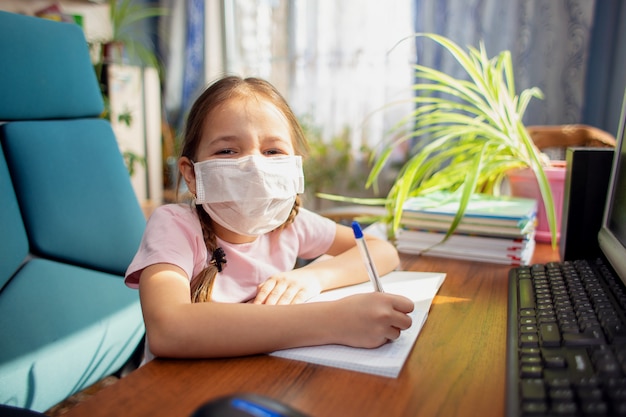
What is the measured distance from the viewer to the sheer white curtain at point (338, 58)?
9.03 ft

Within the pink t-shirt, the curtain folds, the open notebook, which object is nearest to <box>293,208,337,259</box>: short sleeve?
the pink t-shirt

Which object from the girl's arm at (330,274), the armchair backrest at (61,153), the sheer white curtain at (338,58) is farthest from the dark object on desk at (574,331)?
the sheer white curtain at (338,58)

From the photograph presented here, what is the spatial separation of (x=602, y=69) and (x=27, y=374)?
251cm

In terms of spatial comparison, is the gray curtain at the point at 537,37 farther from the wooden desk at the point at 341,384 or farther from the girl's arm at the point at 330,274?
the wooden desk at the point at 341,384

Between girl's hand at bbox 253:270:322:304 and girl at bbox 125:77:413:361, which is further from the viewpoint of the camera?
girl's hand at bbox 253:270:322:304

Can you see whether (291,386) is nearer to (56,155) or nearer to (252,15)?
(56,155)

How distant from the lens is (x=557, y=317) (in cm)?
58

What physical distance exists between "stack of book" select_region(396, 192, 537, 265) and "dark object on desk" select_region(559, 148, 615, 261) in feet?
0.26

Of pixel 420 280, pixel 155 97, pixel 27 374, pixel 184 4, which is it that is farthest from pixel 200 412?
pixel 184 4

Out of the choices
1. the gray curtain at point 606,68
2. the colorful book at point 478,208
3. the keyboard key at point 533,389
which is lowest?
the keyboard key at point 533,389

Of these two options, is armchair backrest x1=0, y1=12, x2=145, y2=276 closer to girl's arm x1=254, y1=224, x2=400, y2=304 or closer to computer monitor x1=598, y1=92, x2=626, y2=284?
girl's arm x1=254, y1=224, x2=400, y2=304

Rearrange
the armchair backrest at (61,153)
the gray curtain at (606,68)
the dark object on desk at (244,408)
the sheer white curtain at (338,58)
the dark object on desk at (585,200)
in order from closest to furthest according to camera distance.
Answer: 1. the dark object on desk at (244,408)
2. the dark object on desk at (585,200)
3. the armchair backrest at (61,153)
4. the gray curtain at (606,68)
5. the sheer white curtain at (338,58)

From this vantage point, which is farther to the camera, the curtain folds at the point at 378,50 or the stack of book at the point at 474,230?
the curtain folds at the point at 378,50

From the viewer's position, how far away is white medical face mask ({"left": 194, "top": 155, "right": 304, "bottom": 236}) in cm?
75
